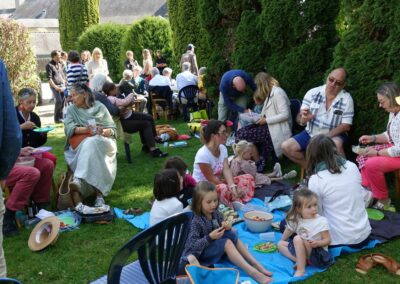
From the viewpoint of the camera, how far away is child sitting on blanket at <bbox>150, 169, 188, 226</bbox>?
3691 mm

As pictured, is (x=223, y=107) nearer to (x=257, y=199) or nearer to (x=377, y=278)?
(x=257, y=199)

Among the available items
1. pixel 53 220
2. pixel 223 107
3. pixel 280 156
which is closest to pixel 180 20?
pixel 223 107

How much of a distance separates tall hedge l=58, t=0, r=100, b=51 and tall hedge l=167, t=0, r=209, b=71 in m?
9.60

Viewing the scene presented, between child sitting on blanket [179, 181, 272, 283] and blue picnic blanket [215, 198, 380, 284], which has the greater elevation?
child sitting on blanket [179, 181, 272, 283]

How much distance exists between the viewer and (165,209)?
145 inches

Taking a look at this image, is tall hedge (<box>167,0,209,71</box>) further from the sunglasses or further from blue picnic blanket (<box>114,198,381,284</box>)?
blue picnic blanket (<box>114,198,381,284</box>)

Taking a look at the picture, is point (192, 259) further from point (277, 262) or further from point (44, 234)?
point (44, 234)

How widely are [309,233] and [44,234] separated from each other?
99.2 inches

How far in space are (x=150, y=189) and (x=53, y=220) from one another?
1.79m

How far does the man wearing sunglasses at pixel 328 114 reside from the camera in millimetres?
5340

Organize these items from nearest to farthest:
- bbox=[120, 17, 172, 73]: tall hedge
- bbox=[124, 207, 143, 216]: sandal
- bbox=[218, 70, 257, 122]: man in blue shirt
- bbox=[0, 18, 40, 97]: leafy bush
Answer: bbox=[124, 207, 143, 216]: sandal → bbox=[218, 70, 257, 122]: man in blue shirt → bbox=[0, 18, 40, 97]: leafy bush → bbox=[120, 17, 172, 73]: tall hedge

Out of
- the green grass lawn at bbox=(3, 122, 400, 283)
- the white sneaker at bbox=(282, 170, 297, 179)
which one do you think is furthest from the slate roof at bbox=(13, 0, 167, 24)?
the green grass lawn at bbox=(3, 122, 400, 283)

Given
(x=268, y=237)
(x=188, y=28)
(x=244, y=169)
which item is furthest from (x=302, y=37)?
(x=188, y=28)

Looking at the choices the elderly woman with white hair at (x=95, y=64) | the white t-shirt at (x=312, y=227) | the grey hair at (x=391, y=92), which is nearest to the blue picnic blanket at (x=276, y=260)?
the white t-shirt at (x=312, y=227)
